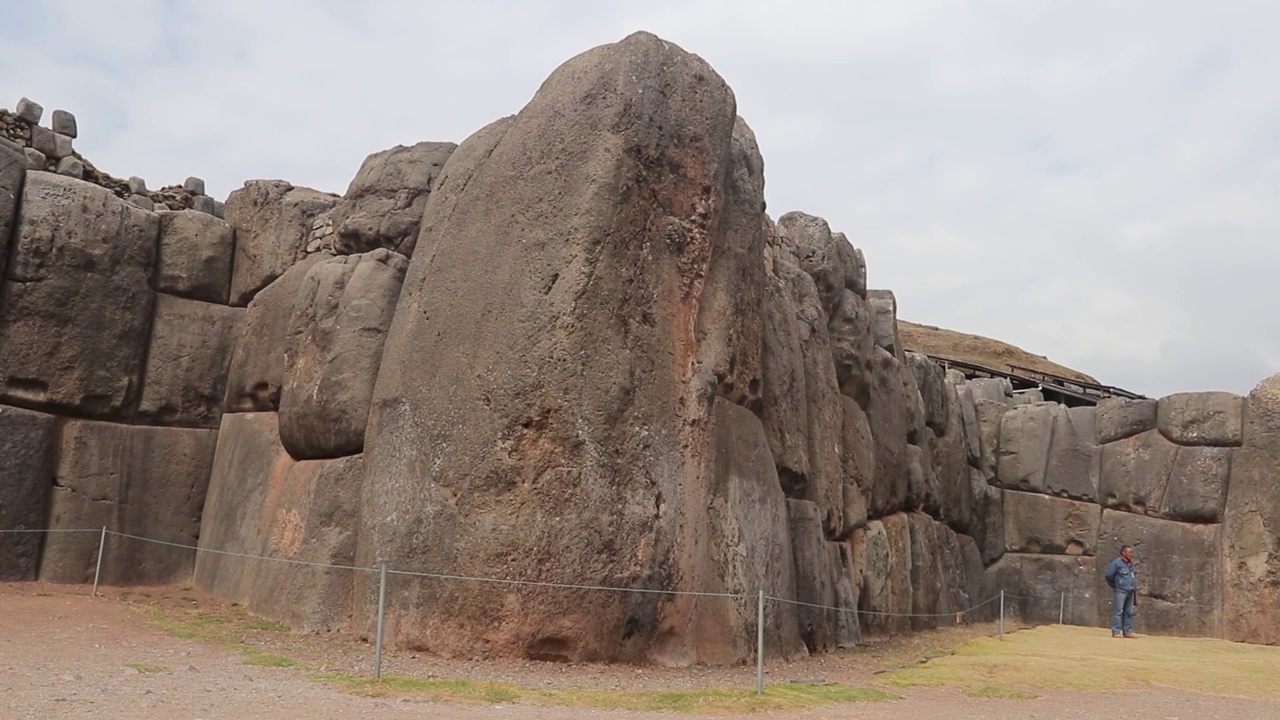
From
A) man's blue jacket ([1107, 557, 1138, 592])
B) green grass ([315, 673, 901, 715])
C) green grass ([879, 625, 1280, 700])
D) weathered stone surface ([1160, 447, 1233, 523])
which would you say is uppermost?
weathered stone surface ([1160, 447, 1233, 523])

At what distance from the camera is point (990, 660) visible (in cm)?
1305

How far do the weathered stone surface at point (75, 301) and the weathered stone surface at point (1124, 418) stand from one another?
1725cm

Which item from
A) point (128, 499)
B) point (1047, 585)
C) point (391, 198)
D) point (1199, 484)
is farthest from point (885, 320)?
point (128, 499)

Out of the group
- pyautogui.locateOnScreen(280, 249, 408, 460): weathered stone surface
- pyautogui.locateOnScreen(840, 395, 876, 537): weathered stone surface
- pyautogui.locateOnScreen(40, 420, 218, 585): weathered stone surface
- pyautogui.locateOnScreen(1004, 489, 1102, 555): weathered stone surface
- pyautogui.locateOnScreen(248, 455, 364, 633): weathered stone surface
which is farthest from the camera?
pyautogui.locateOnScreen(1004, 489, 1102, 555): weathered stone surface

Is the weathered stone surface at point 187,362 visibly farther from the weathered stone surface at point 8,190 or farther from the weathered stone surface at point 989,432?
the weathered stone surface at point 989,432

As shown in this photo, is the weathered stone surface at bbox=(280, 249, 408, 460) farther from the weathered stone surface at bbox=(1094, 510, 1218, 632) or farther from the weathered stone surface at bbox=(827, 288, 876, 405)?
the weathered stone surface at bbox=(1094, 510, 1218, 632)

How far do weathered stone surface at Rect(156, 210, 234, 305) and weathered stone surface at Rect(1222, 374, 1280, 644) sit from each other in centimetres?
1670

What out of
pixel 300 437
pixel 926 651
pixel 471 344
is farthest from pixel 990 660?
pixel 300 437

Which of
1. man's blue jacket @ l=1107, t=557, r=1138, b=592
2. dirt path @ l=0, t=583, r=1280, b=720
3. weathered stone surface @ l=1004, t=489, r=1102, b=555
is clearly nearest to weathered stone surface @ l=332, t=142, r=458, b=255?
dirt path @ l=0, t=583, r=1280, b=720

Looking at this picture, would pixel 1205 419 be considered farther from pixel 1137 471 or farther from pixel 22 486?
pixel 22 486

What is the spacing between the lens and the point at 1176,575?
20922mm

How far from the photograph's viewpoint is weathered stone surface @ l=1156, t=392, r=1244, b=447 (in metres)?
20.6

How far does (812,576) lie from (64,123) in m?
12.7

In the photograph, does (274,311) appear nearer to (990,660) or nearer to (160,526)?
(160,526)
